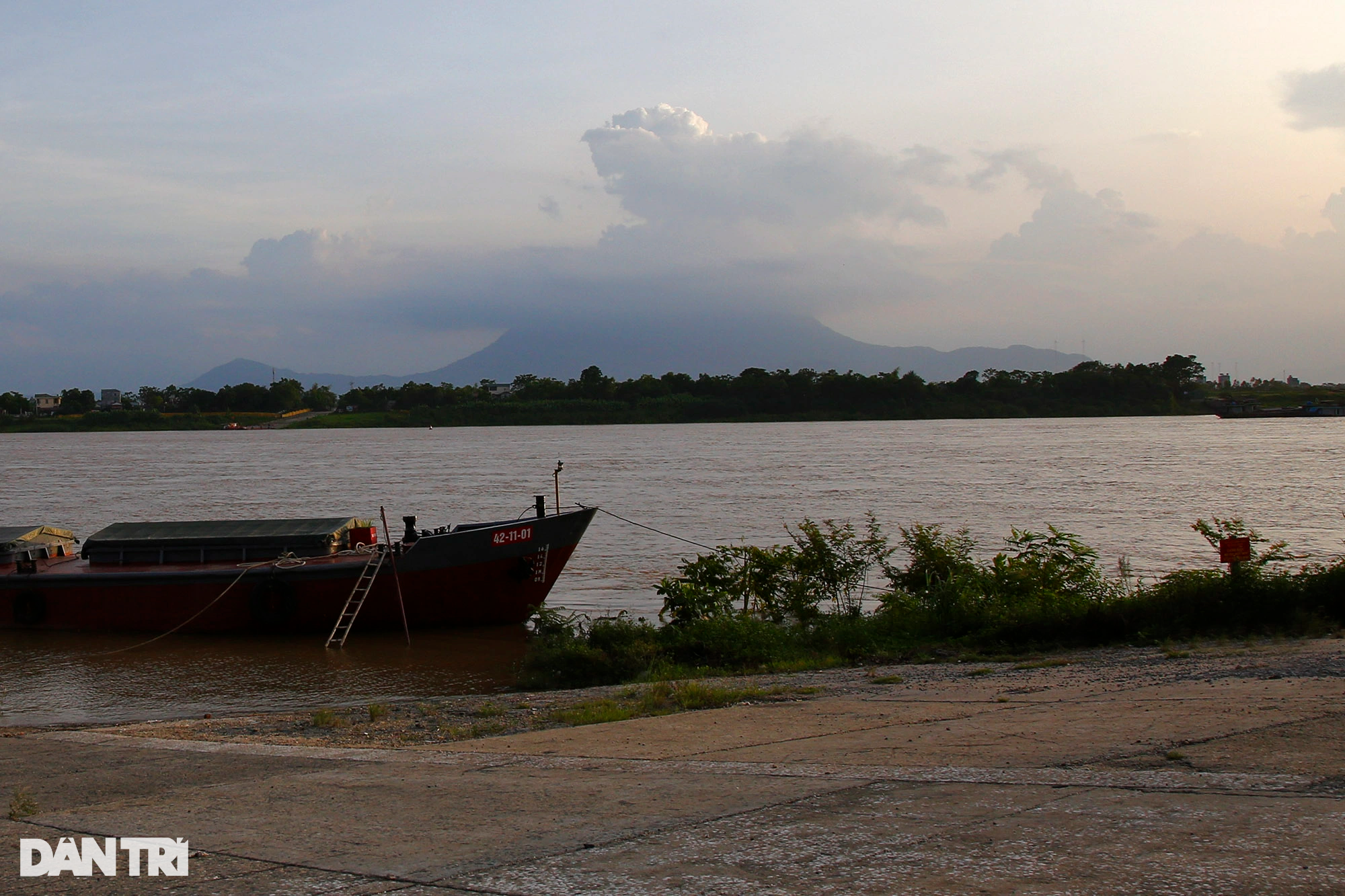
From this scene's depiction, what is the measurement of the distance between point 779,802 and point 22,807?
406cm

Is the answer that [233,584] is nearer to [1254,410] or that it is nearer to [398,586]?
[398,586]

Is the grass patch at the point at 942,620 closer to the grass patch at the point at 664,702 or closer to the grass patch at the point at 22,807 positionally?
the grass patch at the point at 664,702

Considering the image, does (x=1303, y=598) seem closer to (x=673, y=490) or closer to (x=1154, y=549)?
(x=1154, y=549)

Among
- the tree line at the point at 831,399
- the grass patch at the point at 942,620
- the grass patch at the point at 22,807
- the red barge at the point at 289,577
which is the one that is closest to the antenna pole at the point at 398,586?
the red barge at the point at 289,577

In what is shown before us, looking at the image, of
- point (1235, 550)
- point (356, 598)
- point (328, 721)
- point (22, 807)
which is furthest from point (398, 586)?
point (22, 807)

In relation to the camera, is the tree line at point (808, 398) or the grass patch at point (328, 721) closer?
the grass patch at point (328, 721)

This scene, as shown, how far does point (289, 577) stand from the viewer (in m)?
18.7

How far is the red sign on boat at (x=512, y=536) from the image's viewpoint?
19047mm

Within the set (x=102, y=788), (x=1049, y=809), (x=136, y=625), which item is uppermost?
(x=1049, y=809)

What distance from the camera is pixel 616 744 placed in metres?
7.80

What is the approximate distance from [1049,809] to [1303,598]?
9.09m

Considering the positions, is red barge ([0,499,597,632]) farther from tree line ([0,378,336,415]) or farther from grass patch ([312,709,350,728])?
tree line ([0,378,336,415])

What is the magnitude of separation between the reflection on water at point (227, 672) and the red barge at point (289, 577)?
0.34 metres

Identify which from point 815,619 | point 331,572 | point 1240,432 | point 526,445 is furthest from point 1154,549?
point 1240,432
